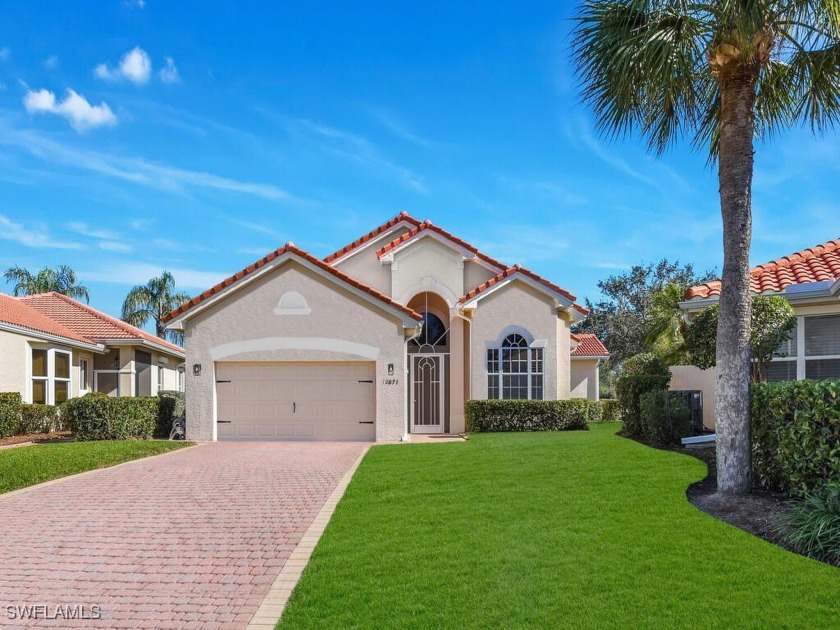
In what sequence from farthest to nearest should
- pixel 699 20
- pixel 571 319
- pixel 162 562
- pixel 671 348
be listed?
1. pixel 671 348
2. pixel 571 319
3. pixel 699 20
4. pixel 162 562

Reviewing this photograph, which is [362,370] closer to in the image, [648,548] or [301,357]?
[301,357]

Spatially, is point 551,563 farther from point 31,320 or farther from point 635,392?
point 31,320

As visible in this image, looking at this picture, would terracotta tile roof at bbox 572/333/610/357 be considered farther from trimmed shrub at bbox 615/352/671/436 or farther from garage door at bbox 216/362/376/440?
garage door at bbox 216/362/376/440

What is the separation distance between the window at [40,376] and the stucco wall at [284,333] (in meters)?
7.76

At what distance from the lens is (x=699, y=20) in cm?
999

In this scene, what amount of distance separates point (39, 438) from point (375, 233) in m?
12.7

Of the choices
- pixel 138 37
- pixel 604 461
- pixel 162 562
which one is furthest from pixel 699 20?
pixel 138 37

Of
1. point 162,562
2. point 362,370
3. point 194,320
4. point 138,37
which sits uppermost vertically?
point 138,37

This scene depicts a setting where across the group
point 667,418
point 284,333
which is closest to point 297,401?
point 284,333

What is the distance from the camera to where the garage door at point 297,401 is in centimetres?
1900

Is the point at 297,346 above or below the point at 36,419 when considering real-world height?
above

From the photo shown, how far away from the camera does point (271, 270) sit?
749 inches

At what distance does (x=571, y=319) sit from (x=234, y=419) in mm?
11421

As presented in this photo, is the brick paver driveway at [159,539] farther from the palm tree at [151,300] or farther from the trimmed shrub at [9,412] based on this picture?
the palm tree at [151,300]
